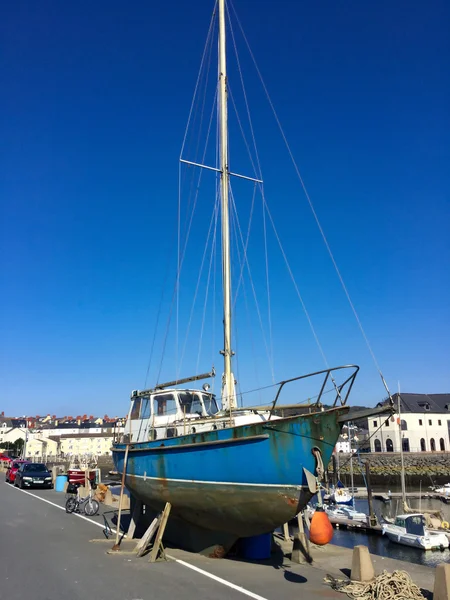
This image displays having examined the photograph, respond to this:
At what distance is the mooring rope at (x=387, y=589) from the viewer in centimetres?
736

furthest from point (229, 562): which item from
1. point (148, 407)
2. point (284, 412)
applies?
point (148, 407)

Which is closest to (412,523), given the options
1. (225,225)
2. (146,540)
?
(146,540)

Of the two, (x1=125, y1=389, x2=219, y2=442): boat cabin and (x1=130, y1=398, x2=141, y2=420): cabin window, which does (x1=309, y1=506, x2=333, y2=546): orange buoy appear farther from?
(x1=130, y1=398, x2=141, y2=420): cabin window

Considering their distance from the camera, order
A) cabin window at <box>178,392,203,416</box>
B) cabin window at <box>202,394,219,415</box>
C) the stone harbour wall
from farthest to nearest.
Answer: the stone harbour wall
cabin window at <box>202,394,219,415</box>
cabin window at <box>178,392,203,416</box>

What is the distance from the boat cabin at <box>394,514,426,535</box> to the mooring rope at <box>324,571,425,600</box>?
1814 centimetres

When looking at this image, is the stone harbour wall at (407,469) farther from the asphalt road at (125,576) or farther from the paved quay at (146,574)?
the asphalt road at (125,576)

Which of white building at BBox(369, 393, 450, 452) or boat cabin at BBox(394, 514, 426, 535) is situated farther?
white building at BBox(369, 393, 450, 452)

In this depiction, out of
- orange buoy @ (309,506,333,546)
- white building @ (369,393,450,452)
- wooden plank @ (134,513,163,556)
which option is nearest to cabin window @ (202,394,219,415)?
wooden plank @ (134,513,163,556)

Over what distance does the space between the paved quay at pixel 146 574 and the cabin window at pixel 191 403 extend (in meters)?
3.53

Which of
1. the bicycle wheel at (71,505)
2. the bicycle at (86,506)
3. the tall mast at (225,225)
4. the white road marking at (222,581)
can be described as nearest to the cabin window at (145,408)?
the tall mast at (225,225)

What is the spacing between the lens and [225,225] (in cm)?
1412

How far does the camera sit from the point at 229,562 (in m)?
10.2

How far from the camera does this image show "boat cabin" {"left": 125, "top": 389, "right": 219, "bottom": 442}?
495 inches

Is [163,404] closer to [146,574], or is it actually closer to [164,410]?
[164,410]
